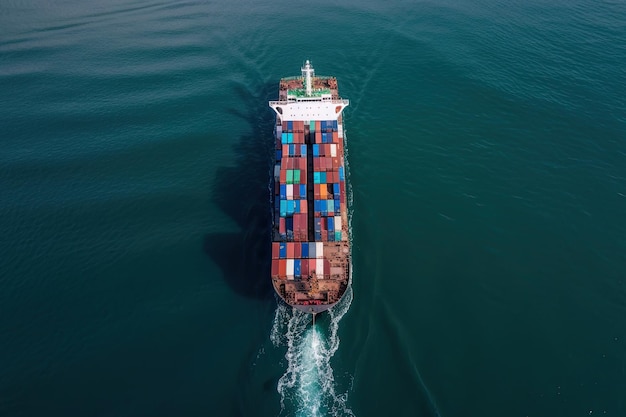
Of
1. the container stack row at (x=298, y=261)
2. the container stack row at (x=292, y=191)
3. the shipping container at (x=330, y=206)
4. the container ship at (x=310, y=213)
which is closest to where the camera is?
the container ship at (x=310, y=213)

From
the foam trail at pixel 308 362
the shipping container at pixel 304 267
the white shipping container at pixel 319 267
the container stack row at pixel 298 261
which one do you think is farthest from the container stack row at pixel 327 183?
the foam trail at pixel 308 362

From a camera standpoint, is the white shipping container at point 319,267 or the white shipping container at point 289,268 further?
the white shipping container at point 319,267

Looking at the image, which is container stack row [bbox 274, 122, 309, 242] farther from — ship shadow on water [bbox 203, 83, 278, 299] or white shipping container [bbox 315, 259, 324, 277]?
ship shadow on water [bbox 203, 83, 278, 299]

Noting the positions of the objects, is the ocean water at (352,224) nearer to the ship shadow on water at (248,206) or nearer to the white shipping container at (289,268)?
the ship shadow on water at (248,206)

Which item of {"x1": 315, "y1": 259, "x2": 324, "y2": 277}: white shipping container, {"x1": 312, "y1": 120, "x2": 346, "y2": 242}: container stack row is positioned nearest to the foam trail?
{"x1": 315, "y1": 259, "x2": 324, "y2": 277}: white shipping container

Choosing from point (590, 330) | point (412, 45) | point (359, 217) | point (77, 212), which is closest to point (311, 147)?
point (359, 217)

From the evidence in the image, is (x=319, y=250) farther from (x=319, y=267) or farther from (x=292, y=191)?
(x=292, y=191)

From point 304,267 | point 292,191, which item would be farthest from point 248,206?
point 304,267
